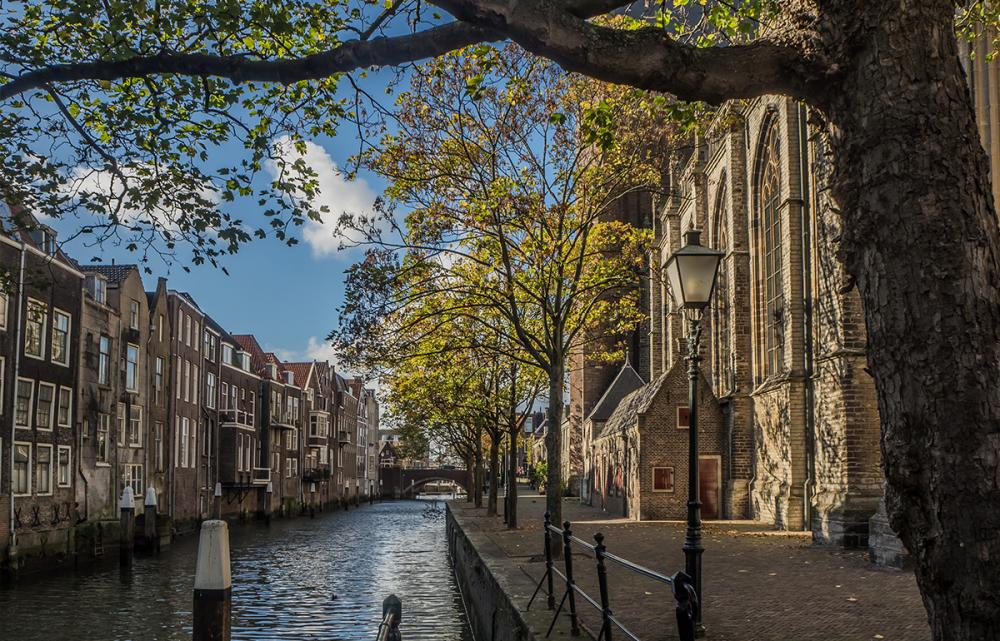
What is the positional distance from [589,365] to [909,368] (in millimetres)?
57478

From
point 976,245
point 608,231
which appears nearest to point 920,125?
point 976,245

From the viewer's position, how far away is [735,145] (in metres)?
29.8

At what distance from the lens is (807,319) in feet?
77.6

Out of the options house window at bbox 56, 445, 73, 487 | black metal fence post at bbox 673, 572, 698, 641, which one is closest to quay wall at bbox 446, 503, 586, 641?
black metal fence post at bbox 673, 572, 698, 641

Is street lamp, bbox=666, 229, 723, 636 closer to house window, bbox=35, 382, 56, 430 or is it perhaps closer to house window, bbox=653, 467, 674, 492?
house window, bbox=653, 467, 674, 492

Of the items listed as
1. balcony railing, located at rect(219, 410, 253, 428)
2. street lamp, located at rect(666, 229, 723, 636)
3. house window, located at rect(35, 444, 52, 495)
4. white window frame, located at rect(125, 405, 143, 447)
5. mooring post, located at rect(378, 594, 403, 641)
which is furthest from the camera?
balcony railing, located at rect(219, 410, 253, 428)

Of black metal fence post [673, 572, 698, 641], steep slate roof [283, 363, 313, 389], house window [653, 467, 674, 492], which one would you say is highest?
steep slate roof [283, 363, 313, 389]

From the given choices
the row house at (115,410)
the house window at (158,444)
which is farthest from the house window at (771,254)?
the house window at (158,444)

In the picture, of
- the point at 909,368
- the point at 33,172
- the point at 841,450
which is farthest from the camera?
the point at 841,450

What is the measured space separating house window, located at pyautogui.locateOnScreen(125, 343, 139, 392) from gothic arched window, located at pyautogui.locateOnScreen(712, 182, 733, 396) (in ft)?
79.5

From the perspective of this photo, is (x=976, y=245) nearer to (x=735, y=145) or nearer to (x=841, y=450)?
(x=841, y=450)

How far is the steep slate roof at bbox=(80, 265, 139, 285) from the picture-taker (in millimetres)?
40625

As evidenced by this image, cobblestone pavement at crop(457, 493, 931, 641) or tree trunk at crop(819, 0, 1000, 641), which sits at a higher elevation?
tree trunk at crop(819, 0, 1000, 641)

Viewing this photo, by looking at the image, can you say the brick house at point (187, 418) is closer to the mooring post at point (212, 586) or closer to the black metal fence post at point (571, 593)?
the black metal fence post at point (571, 593)
